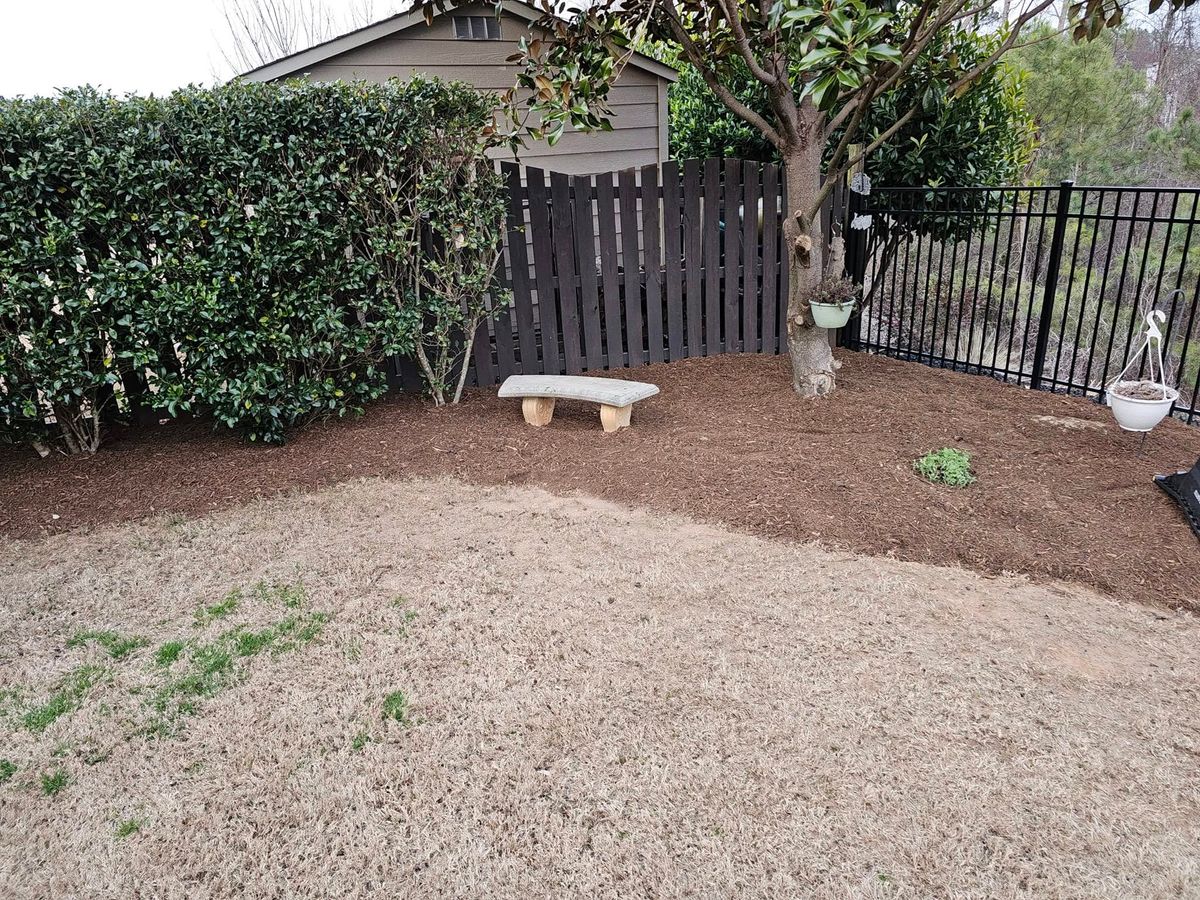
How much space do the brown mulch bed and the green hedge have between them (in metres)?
0.38

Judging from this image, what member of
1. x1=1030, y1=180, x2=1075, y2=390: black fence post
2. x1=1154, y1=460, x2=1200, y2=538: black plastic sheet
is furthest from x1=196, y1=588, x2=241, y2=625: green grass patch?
x1=1030, y1=180, x2=1075, y2=390: black fence post

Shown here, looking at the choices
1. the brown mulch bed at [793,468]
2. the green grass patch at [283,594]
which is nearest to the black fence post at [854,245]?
the brown mulch bed at [793,468]

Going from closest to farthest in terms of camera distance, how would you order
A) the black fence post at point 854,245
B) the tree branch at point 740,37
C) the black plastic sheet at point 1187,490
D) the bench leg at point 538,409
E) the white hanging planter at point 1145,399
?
the black plastic sheet at point 1187,490, the white hanging planter at point 1145,399, the tree branch at point 740,37, the bench leg at point 538,409, the black fence post at point 854,245

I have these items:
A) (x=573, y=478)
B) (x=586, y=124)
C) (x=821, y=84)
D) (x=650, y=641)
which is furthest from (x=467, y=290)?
(x=650, y=641)

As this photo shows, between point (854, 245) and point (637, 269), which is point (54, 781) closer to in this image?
point (637, 269)

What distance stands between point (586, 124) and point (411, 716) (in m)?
3.46

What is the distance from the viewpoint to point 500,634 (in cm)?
279

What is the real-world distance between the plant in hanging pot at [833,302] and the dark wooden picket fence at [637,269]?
1.27 m

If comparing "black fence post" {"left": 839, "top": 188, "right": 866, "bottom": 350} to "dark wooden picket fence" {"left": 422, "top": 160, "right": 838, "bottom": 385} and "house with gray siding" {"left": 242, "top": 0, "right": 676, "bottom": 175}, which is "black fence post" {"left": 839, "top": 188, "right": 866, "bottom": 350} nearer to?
"dark wooden picket fence" {"left": 422, "top": 160, "right": 838, "bottom": 385}

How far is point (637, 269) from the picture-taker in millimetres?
5766

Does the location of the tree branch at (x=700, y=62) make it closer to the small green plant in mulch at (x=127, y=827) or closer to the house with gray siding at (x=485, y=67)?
the house with gray siding at (x=485, y=67)

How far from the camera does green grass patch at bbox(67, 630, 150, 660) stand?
108 inches

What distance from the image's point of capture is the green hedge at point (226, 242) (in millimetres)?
3814

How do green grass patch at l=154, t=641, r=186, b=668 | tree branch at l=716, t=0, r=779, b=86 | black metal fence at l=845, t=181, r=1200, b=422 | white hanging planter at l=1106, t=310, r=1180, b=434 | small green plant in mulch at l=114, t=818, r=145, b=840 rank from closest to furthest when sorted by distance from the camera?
small green plant in mulch at l=114, t=818, r=145, b=840 < green grass patch at l=154, t=641, r=186, b=668 < white hanging planter at l=1106, t=310, r=1180, b=434 < tree branch at l=716, t=0, r=779, b=86 < black metal fence at l=845, t=181, r=1200, b=422
